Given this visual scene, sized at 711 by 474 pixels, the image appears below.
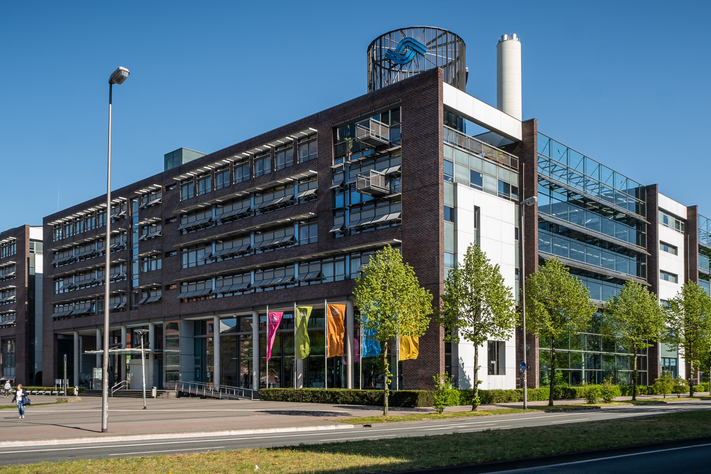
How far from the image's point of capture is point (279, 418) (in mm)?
33062

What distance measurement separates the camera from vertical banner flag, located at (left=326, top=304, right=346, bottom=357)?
1817 inches

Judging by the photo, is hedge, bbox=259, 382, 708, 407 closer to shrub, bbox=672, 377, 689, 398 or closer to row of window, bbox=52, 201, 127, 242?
→ shrub, bbox=672, 377, 689, 398

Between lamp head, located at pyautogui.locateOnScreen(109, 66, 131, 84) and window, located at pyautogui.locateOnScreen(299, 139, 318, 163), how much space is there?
93.8ft

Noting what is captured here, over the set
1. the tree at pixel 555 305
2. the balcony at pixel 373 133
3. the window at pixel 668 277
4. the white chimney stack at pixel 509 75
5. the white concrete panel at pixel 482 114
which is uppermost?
the white chimney stack at pixel 509 75

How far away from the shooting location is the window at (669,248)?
7202cm

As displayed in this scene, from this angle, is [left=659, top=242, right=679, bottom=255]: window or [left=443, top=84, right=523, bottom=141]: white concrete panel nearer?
[left=443, top=84, right=523, bottom=141]: white concrete panel

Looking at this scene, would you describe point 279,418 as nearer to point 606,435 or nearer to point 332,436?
point 332,436

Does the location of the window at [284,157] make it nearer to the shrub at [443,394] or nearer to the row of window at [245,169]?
the row of window at [245,169]

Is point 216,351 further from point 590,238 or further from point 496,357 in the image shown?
point 590,238

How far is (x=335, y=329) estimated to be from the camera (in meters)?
46.4

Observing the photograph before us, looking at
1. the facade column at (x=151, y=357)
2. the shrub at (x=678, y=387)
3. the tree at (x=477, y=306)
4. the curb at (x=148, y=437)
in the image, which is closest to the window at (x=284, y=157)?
the tree at (x=477, y=306)

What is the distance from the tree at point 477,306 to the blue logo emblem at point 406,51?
57.6 feet

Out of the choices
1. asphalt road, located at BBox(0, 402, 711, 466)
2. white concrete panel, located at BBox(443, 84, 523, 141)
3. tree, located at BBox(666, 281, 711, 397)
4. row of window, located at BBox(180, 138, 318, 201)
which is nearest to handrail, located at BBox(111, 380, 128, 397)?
row of window, located at BBox(180, 138, 318, 201)

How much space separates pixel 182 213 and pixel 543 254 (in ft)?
113
